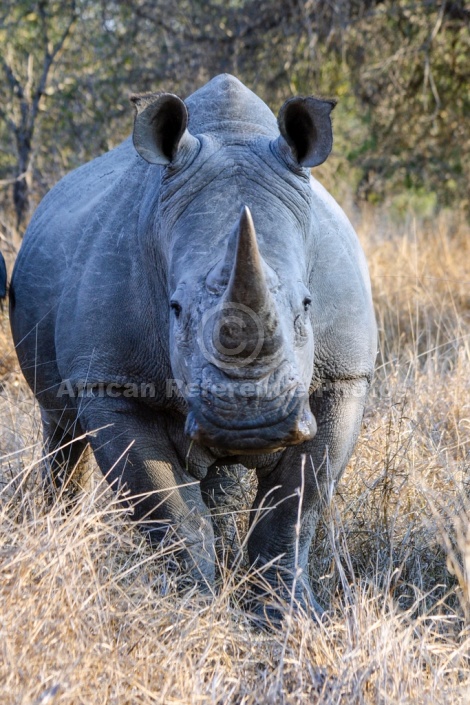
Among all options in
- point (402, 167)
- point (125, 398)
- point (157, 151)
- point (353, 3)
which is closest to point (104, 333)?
point (125, 398)

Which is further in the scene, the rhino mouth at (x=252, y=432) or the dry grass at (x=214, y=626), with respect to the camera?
the rhino mouth at (x=252, y=432)

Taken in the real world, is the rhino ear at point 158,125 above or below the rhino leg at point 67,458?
above

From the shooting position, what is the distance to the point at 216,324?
9.62ft

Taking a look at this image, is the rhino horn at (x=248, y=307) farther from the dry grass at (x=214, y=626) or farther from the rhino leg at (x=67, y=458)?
the rhino leg at (x=67, y=458)

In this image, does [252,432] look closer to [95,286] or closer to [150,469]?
[150,469]

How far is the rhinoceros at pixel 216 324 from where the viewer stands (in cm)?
292

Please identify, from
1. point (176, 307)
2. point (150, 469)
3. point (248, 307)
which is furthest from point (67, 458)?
point (248, 307)

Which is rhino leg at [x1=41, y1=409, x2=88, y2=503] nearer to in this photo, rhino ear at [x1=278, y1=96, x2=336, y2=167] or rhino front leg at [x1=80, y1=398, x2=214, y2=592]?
rhino front leg at [x1=80, y1=398, x2=214, y2=592]

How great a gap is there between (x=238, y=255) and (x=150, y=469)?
1091 mm

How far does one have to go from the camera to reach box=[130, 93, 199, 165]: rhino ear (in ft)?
11.2

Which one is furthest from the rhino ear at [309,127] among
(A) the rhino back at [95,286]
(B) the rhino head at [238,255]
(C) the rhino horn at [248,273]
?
(C) the rhino horn at [248,273]

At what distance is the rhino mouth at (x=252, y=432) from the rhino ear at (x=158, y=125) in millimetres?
962

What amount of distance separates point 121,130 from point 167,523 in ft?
23.3

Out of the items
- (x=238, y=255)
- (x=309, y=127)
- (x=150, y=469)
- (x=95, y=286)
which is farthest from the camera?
(x=95, y=286)
